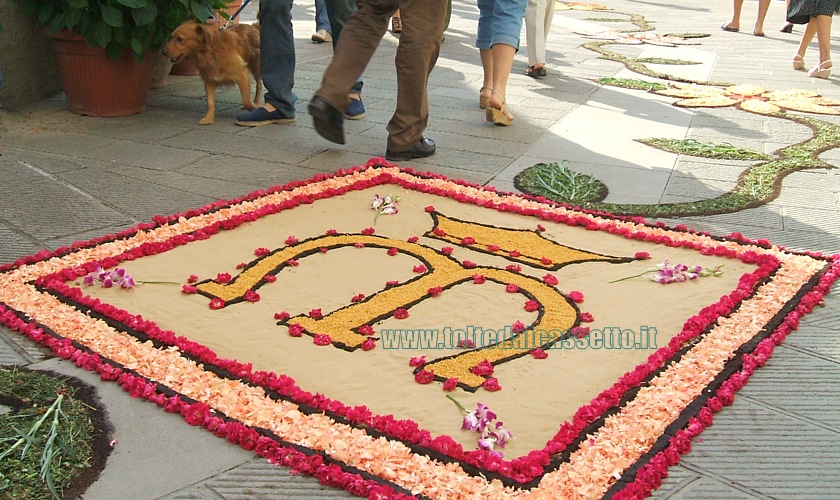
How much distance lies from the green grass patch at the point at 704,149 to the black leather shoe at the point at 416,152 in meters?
1.40

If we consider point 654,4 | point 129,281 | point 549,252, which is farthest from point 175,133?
point 654,4

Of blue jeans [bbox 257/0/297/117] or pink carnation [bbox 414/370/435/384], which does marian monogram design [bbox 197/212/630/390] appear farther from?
blue jeans [bbox 257/0/297/117]

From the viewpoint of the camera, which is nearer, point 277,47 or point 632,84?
point 277,47

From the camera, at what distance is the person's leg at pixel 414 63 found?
4.29 m

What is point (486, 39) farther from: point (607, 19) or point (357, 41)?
point (607, 19)

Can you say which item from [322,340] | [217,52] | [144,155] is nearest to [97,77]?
[217,52]

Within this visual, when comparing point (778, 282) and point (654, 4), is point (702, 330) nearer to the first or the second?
point (778, 282)

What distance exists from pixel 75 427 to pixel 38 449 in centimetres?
11

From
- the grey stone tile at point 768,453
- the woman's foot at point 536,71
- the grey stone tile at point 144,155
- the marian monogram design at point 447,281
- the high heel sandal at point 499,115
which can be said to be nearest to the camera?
the grey stone tile at point 768,453

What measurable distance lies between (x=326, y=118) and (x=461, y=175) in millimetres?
754

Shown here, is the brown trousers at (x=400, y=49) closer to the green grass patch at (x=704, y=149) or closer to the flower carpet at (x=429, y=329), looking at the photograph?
the flower carpet at (x=429, y=329)

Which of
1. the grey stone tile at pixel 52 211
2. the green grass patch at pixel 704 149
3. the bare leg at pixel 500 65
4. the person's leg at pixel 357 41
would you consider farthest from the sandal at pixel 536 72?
the grey stone tile at pixel 52 211

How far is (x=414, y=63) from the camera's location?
172 inches

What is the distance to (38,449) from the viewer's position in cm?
195
